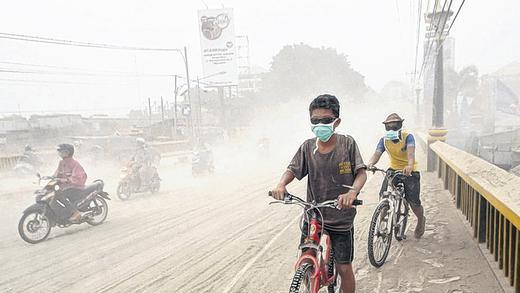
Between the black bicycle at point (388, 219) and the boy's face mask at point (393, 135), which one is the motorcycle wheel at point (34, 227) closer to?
the black bicycle at point (388, 219)

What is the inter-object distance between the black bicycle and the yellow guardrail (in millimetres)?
945

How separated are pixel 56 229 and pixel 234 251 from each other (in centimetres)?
464

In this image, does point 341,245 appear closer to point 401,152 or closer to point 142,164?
point 401,152

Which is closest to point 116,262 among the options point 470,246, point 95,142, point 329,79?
point 470,246

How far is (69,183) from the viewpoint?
8.09 meters

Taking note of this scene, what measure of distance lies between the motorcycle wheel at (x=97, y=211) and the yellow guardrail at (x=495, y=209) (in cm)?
735

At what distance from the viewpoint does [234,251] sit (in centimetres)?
612

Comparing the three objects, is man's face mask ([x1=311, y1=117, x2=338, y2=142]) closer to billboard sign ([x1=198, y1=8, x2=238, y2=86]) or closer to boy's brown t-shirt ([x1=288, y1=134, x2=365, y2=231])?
boy's brown t-shirt ([x1=288, y1=134, x2=365, y2=231])

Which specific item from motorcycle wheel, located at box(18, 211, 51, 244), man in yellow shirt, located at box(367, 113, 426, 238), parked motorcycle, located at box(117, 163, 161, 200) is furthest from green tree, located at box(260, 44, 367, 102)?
man in yellow shirt, located at box(367, 113, 426, 238)

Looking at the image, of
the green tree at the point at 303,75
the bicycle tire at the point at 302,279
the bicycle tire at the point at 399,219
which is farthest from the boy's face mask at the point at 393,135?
the green tree at the point at 303,75

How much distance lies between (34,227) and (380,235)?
20.7 feet

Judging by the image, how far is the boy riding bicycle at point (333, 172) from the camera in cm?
332

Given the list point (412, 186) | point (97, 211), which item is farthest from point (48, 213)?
point (412, 186)

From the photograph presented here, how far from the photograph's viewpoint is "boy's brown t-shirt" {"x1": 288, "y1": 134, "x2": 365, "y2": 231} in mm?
3377
